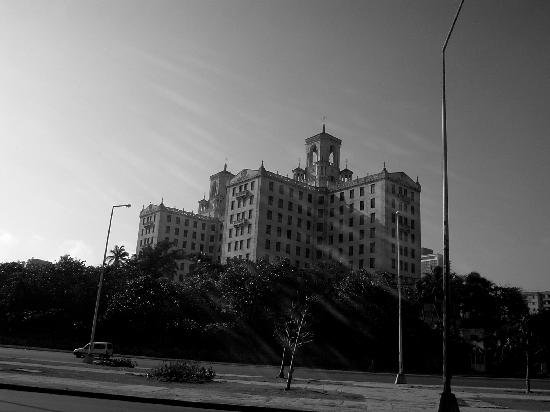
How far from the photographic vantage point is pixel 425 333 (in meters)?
61.5

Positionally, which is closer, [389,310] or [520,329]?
[520,329]

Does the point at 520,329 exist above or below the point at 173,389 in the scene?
above

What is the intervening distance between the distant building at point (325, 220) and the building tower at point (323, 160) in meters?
0.55

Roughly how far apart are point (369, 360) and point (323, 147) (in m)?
76.7

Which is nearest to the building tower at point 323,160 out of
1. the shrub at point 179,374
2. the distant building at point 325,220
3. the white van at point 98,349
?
the distant building at point 325,220

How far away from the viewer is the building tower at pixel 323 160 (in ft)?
405

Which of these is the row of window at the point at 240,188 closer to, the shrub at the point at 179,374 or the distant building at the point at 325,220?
the distant building at the point at 325,220

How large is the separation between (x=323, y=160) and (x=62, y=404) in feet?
375

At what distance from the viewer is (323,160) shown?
126 m

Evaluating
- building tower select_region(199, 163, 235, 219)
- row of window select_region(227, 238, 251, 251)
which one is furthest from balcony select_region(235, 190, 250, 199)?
building tower select_region(199, 163, 235, 219)

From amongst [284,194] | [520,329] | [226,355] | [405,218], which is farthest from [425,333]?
[284,194]

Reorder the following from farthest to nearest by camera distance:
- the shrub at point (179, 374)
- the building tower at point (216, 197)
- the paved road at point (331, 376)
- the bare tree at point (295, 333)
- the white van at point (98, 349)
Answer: the building tower at point (216, 197) → the white van at point (98, 349) → the paved road at point (331, 376) → the shrub at point (179, 374) → the bare tree at point (295, 333)

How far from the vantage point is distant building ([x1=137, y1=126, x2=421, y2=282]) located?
10300cm

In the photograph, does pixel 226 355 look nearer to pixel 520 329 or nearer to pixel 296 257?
pixel 520 329
